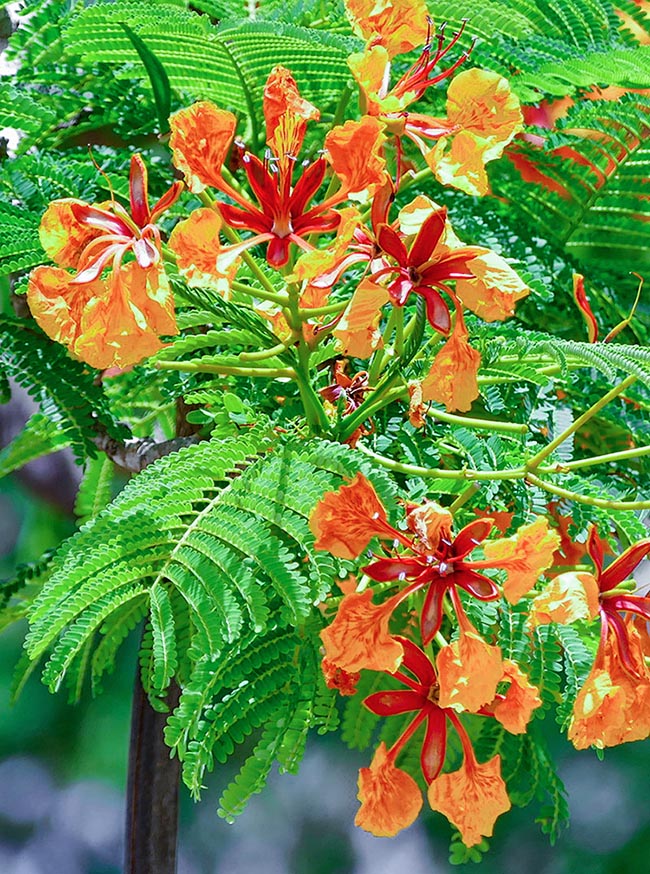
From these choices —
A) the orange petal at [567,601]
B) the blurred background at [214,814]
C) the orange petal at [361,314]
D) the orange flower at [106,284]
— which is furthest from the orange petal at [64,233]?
the blurred background at [214,814]

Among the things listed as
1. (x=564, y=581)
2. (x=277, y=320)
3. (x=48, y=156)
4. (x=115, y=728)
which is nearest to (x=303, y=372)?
(x=277, y=320)

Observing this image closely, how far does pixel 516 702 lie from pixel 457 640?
31 mm

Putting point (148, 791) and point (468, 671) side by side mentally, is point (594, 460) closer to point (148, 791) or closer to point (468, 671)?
point (468, 671)

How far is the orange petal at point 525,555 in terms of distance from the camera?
0.42 metres

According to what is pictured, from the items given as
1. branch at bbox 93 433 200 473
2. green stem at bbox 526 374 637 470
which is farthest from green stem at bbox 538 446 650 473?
branch at bbox 93 433 200 473

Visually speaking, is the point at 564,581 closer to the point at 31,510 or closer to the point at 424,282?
the point at 424,282

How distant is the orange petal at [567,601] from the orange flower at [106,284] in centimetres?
16

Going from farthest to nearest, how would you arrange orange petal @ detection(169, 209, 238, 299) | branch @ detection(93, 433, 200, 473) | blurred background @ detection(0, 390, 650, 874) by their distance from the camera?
blurred background @ detection(0, 390, 650, 874) → branch @ detection(93, 433, 200, 473) → orange petal @ detection(169, 209, 238, 299)

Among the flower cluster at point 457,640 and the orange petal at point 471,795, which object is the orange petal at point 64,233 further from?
the orange petal at point 471,795

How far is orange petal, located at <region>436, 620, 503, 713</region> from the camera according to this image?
412 millimetres

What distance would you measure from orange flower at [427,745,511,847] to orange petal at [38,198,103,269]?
0.79 feet

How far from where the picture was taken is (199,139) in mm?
420

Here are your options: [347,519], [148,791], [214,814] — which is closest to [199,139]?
[347,519]

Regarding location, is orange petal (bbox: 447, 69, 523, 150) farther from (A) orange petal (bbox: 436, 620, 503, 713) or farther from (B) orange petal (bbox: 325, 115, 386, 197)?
(A) orange petal (bbox: 436, 620, 503, 713)
